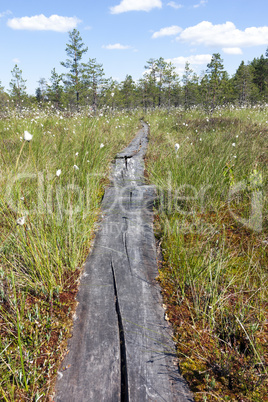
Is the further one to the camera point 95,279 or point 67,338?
point 95,279

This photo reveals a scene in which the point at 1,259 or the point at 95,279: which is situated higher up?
the point at 1,259

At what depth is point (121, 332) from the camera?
5.47 ft

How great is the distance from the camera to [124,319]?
69.0 inches

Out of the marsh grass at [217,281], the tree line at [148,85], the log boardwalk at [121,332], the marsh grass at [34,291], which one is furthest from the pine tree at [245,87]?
the marsh grass at [34,291]

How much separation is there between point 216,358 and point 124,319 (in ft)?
2.18

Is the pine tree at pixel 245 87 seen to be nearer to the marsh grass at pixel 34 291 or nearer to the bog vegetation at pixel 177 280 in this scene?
the bog vegetation at pixel 177 280

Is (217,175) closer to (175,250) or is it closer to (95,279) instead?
(175,250)

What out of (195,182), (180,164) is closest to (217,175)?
(195,182)

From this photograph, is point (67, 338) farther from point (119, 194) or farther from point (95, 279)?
point (119, 194)

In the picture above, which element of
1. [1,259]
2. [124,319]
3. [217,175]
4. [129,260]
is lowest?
[124,319]

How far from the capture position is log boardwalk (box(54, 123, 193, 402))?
134 centimetres

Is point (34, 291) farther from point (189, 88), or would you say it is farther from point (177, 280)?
point (189, 88)

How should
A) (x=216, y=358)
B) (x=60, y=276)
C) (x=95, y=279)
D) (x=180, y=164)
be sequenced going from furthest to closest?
(x=180, y=164)
(x=95, y=279)
(x=60, y=276)
(x=216, y=358)

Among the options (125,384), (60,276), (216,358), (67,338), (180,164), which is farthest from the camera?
(180,164)
